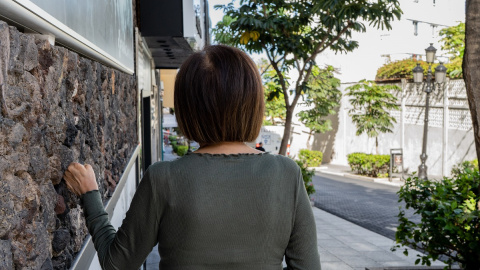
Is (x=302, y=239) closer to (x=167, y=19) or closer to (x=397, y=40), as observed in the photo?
(x=167, y=19)

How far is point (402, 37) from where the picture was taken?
3856cm

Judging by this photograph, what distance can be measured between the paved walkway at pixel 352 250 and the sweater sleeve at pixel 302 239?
18.0ft

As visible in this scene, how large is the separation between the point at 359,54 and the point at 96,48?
114 ft

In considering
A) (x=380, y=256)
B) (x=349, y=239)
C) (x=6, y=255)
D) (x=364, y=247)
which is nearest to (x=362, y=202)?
(x=349, y=239)

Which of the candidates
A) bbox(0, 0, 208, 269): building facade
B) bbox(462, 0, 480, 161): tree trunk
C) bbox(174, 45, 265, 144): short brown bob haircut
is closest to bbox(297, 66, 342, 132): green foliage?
bbox(462, 0, 480, 161): tree trunk

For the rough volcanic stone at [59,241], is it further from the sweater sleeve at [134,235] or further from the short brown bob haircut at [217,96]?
the short brown bob haircut at [217,96]

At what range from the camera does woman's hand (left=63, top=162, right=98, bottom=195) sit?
190 cm

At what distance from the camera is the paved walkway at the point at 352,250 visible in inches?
317

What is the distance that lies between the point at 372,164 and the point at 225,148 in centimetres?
2498

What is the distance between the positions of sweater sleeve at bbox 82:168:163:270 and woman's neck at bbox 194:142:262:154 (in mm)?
209

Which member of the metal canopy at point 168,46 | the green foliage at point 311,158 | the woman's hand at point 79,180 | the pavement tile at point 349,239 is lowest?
the green foliage at point 311,158

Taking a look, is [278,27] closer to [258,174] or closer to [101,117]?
[101,117]

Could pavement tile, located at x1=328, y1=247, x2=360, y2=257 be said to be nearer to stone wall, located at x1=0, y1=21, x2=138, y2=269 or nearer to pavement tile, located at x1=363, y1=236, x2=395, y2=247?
pavement tile, located at x1=363, y1=236, x2=395, y2=247

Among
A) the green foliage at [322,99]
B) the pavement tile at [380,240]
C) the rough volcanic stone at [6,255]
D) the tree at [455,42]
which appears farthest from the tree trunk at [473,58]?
the green foliage at [322,99]
